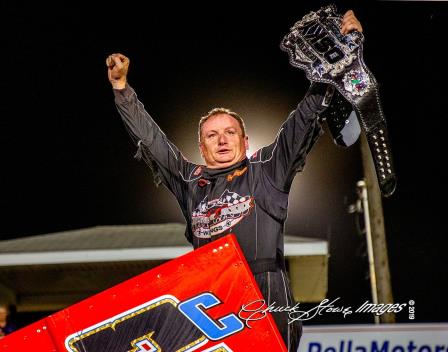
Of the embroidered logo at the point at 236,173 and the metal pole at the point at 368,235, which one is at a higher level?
the embroidered logo at the point at 236,173

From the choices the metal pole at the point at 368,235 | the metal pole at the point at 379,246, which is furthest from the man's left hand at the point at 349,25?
the metal pole at the point at 379,246

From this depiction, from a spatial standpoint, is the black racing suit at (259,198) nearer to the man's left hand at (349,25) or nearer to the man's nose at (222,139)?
Result: the man's nose at (222,139)

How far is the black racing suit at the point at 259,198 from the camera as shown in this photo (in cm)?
176

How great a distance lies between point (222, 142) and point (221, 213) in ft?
0.87

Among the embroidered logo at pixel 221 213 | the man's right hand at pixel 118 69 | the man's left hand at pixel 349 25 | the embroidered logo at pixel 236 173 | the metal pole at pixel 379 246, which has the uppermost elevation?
the man's left hand at pixel 349 25

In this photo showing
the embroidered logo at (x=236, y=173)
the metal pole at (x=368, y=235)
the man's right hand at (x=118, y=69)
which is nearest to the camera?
the embroidered logo at (x=236, y=173)

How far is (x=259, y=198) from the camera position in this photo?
6.03 feet

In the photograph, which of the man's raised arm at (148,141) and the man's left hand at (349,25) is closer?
the man's left hand at (349,25)

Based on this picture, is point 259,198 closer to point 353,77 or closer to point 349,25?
point 353,77

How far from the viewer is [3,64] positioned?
9.47 feet

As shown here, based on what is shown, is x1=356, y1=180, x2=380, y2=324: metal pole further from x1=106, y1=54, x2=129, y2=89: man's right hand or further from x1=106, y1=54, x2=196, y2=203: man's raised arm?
x1=106, y1=54, x2=129, y2=89: man's right hand

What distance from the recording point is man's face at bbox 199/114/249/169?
→ 6.46 ft

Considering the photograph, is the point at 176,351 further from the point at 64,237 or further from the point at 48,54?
the point at 64,237

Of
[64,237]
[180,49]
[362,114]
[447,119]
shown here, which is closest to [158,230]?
[64,237]
